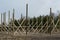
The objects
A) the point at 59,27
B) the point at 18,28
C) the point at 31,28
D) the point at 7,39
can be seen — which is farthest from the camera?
the point at 31,28

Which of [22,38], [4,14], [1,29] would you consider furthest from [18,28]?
[22,38]

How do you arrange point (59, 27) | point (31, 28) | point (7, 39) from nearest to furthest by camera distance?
point (7, 39) < point (59, 27) < point (31, 28)

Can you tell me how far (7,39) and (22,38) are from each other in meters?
0.49

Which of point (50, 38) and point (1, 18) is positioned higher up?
point (1, 18)

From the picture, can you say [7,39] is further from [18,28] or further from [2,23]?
[2,23]

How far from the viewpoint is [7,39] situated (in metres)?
5.38

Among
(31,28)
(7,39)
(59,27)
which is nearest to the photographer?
(7,39)

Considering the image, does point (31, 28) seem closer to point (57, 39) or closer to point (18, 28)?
point (18, 28)

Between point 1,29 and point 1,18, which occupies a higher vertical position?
point 1,18

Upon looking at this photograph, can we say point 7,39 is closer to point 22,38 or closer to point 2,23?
point 22,38

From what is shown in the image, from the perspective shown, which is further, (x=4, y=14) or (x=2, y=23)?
(x=2, y=23)

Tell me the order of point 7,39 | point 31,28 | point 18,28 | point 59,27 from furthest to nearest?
point 31,28 < point 59,27 < point 18,28 < point 7,39

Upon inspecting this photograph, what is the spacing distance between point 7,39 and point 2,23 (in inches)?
204

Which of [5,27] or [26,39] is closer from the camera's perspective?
[26,39]
